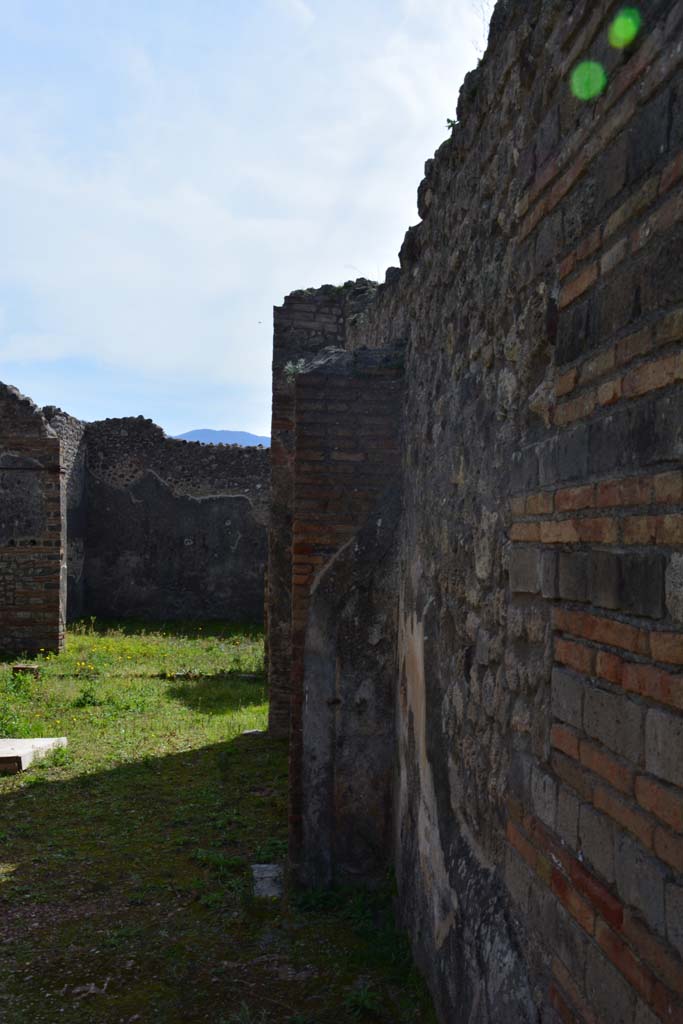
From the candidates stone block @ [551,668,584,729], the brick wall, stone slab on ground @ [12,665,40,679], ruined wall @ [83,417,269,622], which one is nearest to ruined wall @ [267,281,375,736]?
the brick wall

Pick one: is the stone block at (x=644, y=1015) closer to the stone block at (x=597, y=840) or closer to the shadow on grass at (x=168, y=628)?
the stone block at (x=597, y=840)

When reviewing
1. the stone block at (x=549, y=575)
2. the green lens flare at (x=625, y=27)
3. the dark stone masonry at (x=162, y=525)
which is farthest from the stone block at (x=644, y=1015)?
the dark stone masonry at (x=162, y=525)

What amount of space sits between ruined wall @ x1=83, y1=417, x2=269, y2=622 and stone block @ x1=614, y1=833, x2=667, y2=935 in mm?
15183

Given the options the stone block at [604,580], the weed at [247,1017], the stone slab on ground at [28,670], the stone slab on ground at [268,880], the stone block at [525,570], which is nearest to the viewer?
the stone block at [604,580]

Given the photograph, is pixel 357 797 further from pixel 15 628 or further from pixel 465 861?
pixel 15 628

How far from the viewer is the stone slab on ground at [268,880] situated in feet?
15.1

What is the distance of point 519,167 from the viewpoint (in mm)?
2545

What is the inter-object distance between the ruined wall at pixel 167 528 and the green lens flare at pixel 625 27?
1514 centimetres

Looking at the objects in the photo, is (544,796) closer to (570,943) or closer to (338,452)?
(570,943)

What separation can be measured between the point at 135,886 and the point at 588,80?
4520mm

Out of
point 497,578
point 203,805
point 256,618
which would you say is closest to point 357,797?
point 203,805

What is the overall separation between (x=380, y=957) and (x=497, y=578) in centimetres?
219

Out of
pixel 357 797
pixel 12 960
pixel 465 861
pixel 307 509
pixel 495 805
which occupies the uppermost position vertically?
pixel 307 509

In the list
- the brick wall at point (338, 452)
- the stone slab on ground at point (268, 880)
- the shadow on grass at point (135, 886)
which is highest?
the brick wall at point (338, 452)
